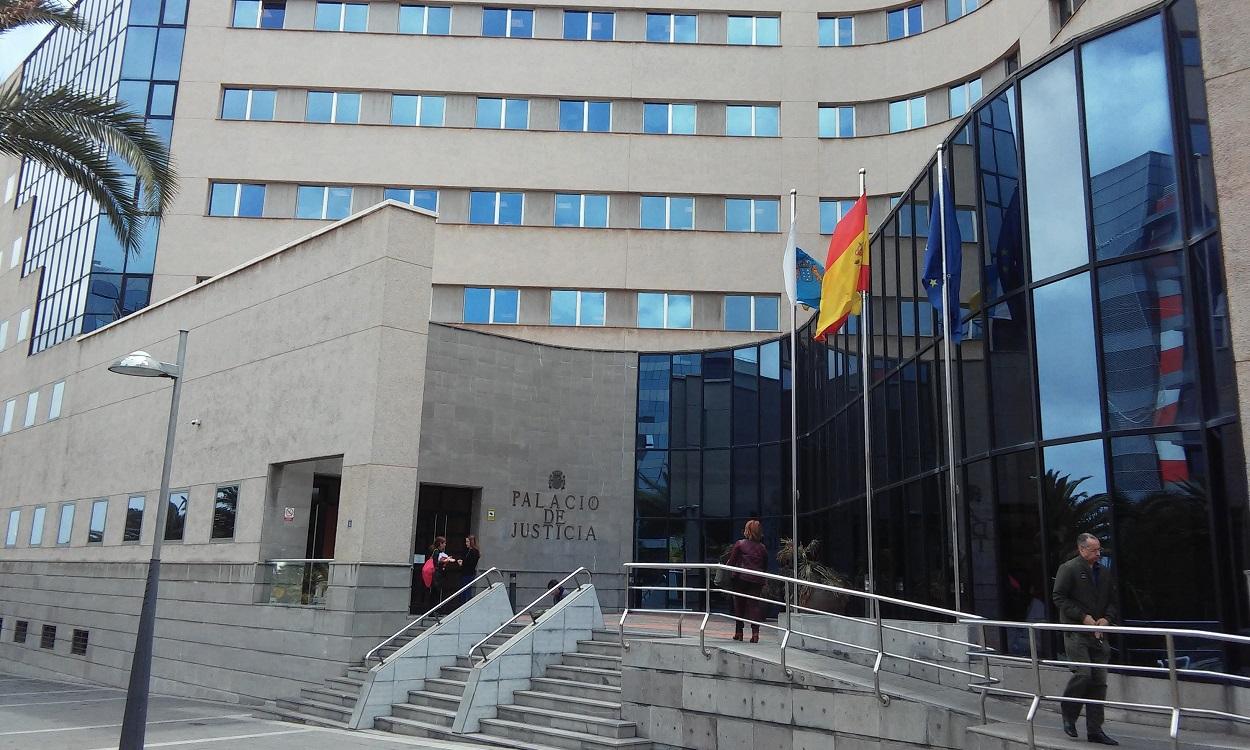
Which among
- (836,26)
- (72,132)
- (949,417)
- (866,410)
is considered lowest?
(949,417)

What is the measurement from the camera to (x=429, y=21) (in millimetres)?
35156

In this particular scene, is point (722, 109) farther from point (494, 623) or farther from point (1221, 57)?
point (1221, 57)

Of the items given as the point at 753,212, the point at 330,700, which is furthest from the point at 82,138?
the point at 753,212

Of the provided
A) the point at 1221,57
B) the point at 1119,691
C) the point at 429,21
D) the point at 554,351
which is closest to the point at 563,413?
the point at 554,351

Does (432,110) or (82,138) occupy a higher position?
(432,110)

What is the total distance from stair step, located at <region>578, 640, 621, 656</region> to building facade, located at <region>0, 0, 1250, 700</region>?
3.58m

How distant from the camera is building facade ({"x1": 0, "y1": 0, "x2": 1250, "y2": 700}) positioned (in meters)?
12.1

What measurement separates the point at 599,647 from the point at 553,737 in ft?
9.63

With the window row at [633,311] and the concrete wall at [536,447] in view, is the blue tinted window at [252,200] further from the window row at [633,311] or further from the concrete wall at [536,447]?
the concrete wall at [536,447]

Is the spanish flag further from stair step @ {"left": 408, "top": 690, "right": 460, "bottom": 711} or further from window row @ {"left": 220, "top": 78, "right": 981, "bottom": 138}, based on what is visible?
window row @ {"left": 220, "top": 78, "right": 981, "bottom": 138}

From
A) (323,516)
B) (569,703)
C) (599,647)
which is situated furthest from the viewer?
(323,516)

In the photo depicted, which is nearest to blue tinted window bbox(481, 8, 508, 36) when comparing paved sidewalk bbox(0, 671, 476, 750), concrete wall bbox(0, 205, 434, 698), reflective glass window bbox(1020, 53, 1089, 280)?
concrete wall bbox(0, 205, 434, 698)

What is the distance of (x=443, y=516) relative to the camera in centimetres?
2638

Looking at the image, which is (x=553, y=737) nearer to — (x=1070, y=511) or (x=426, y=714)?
(x=426, y=714)
